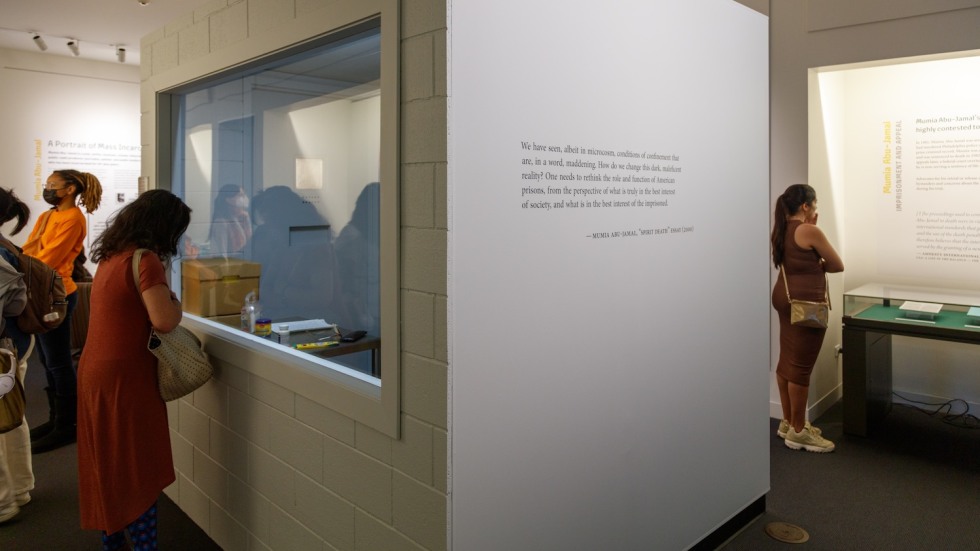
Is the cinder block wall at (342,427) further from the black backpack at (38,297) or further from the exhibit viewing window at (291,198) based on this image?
the black backpack at (38,297)

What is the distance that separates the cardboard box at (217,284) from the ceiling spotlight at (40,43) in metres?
4.42

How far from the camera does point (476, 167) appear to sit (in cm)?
174

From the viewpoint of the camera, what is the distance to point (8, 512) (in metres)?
3.11

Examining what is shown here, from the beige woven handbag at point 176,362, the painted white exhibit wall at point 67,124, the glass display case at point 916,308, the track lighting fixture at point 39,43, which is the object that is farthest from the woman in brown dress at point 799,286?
the painted white exhibit wall at point 67,124

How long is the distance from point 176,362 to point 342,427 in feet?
2.78

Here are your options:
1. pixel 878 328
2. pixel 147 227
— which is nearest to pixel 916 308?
pixel 878 328

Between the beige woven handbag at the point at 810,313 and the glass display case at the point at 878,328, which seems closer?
the beige woven handbag at the point at 810,313

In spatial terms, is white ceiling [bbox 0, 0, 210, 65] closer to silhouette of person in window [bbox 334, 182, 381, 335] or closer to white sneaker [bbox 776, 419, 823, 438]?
silhouette of person in window [bbox 334, 182, 381, 335]

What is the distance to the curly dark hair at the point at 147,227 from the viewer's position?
2395 mm

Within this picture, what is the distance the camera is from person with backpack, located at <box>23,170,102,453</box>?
4.06 metres

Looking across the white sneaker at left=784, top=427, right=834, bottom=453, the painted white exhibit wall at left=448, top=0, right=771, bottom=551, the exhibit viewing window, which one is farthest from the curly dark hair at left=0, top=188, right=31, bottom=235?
the white sneaker at left=784, top=427, right=834, bottom=453

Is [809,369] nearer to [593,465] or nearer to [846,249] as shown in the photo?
[846,249]

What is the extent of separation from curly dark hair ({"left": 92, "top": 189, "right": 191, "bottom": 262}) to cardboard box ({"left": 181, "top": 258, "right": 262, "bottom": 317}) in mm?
457

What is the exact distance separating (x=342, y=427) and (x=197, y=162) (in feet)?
5.93
